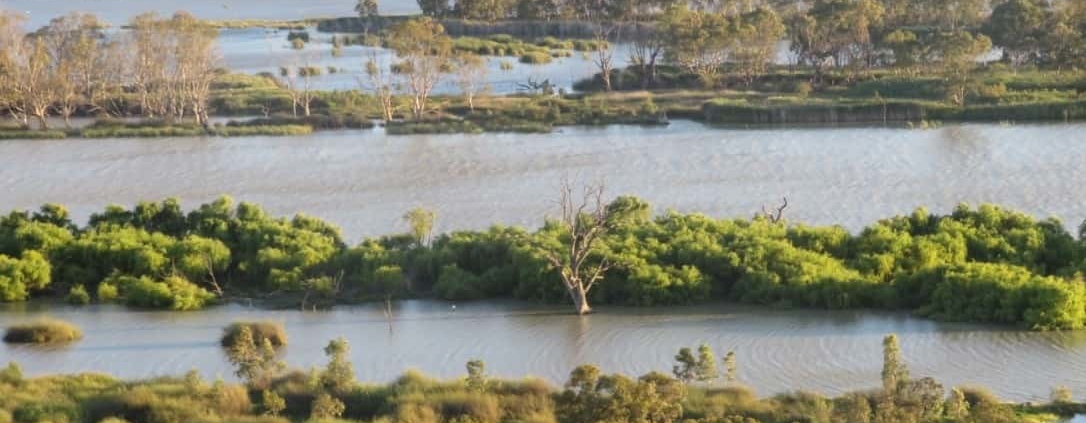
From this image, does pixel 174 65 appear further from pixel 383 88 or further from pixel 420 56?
pixel 420 56

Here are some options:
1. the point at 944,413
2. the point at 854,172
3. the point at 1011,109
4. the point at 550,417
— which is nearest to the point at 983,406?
the point at 944,413

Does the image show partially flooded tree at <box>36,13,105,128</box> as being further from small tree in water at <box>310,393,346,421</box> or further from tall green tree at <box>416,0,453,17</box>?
small tree in water at <box>310,393,346,421</box>

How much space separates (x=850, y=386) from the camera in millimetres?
16109

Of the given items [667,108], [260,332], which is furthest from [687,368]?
[667,108]

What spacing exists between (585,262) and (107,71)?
85.0 ft

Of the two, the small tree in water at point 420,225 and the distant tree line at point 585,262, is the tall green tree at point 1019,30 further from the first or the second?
the small tree in water at point 420,225

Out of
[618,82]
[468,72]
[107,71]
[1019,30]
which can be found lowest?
[618,82]

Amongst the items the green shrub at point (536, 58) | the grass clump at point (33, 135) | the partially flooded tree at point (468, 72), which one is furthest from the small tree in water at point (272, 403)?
the green shrub at point (536, 58)

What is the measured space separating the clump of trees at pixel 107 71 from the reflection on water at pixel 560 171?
262cm

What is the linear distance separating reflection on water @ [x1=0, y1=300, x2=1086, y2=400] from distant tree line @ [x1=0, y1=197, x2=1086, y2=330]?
31 centimetres

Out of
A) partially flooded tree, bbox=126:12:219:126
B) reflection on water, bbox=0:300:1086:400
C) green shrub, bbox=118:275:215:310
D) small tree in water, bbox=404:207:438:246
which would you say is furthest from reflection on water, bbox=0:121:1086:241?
reflection on water, bbox=0:300:1086:400

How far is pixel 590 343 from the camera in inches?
723

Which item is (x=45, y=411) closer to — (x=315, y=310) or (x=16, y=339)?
(x=16, y=339)

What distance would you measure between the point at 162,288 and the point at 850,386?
8.77 m
